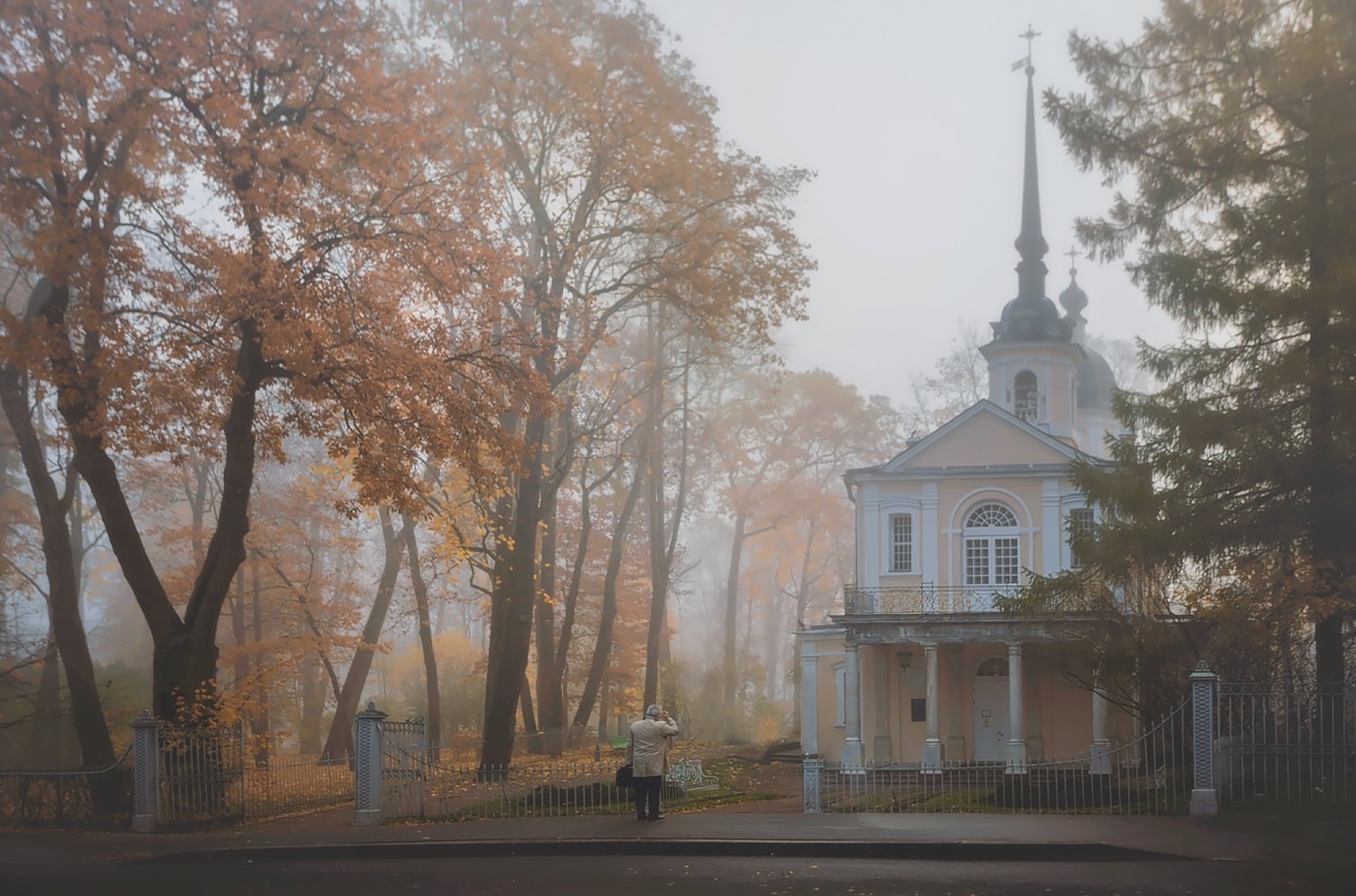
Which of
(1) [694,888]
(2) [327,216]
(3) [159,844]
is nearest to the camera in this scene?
(1) [694,888]

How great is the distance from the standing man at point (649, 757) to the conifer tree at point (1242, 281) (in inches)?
285

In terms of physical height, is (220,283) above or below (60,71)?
below

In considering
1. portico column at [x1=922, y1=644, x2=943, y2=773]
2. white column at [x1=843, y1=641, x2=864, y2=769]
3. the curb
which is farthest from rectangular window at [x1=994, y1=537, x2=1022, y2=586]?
the curb

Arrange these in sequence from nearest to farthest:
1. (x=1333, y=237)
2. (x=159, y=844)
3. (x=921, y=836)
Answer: (x=921, y=836) → (x=159, y=844) → (x=1333, y=237)

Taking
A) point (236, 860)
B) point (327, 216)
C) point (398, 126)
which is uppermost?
point (398, 126)

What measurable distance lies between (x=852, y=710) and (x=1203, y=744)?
1884 centimetres

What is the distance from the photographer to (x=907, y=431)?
56.1 meters

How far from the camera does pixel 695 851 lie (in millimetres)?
14953

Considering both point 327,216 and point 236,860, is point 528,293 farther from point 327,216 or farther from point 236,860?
point 236,860

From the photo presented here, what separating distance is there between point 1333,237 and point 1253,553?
435 cm

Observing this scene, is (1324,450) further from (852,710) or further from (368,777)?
(852,710)

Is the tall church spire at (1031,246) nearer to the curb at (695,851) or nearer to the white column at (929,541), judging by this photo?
the white column at (929,541)

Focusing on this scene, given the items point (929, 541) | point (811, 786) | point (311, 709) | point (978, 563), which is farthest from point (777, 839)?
point (311, 709)

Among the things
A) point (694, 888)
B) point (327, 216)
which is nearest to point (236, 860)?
point (694, 888)
